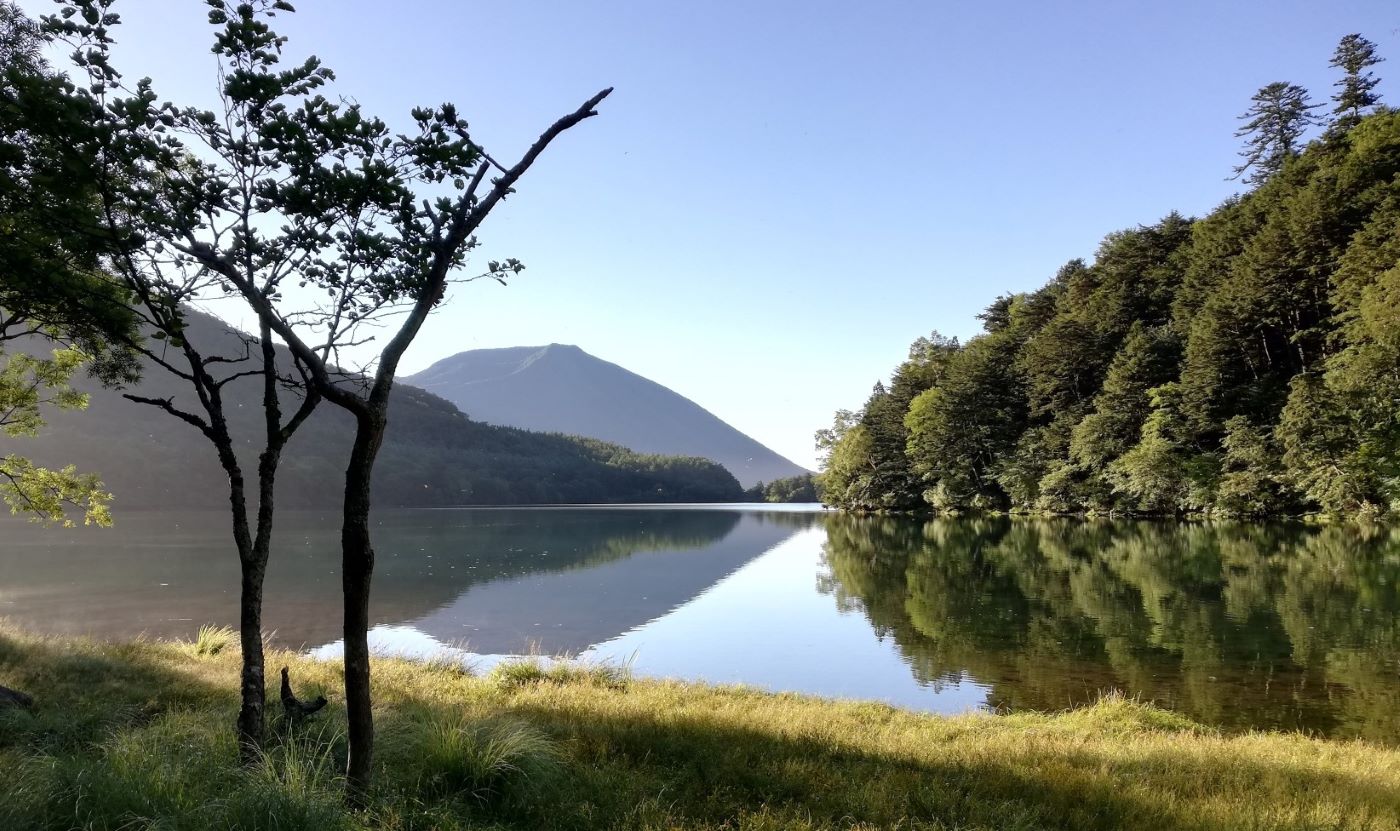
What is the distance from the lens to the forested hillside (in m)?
45.8

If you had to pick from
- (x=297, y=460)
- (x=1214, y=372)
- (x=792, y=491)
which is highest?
(x=1214, y=372)

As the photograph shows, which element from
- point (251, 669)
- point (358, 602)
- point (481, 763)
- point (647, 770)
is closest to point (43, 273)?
point (251, 669)

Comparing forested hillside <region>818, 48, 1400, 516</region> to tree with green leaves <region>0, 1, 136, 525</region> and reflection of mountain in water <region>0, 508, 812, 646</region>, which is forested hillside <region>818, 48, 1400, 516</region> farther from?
tree with green leaves <region>0, 1, 136, 525</region>

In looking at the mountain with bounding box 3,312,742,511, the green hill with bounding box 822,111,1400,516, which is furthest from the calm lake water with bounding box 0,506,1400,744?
the mountain with bounding box 3,312,742,511

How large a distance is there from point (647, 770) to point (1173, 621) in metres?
19.6

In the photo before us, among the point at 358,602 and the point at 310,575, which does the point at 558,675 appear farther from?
the point at 310,575

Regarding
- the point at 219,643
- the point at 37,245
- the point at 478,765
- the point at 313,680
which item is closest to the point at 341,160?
the point at 37,245

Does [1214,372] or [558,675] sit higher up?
[1214,372]

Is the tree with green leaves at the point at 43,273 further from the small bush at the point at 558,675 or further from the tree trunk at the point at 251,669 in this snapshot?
the small bush at the point at 558,675

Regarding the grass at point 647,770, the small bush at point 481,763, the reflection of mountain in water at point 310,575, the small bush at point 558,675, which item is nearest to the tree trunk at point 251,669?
the grass at point 647,770

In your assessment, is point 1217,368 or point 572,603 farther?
point 1217,368

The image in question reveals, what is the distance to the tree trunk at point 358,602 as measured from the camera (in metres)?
5.82

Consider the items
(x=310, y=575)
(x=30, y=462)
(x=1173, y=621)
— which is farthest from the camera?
(x=310, y=575)

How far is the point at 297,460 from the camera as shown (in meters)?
150
